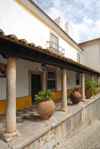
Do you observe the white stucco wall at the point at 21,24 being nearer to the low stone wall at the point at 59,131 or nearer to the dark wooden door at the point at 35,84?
the dark wooden door at the point at 35,84

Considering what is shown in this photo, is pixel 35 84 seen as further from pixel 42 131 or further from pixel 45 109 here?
pixel 42 131

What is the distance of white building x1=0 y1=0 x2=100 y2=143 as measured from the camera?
9.40 feet

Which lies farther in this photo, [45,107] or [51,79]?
[51,79]

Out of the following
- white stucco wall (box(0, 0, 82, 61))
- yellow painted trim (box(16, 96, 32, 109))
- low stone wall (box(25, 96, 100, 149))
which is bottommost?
low stone wall (box(25, 96, 100, 149))

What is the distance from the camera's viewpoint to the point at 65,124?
162 inches

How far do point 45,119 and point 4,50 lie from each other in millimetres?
2868

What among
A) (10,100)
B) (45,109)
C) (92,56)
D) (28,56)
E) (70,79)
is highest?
(92,56)

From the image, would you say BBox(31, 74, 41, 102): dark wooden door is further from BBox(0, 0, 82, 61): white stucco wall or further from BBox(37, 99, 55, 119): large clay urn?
BBox(37, 99, 55, 119): large clay urn

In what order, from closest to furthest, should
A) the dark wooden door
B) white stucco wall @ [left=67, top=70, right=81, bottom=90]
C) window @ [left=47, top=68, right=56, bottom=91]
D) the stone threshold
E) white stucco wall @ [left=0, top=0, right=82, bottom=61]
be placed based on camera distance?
1. the stone threshold
2. white stucco wall @ [left=0, top=0, right=82, bottom=61]
3. the dark wooden door
4. window @ [left=47, top=68, right=56, bottom=91]
5. white stucco wall @ [left=67, top=70, right=81, bottom=90]

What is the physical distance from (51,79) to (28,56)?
4859mm

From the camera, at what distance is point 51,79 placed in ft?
26.1

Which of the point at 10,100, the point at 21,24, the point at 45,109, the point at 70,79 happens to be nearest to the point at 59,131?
the point at 45,109

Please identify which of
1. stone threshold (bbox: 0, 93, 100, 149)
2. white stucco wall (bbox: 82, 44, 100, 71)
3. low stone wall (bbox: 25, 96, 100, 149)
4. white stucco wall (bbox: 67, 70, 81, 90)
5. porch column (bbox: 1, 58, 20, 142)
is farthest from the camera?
white stucco wall (bbox: 82, 44, 100, 71)

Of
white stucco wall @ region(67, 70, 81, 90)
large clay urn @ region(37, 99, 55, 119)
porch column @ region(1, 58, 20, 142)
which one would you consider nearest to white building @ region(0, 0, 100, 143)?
porch column @ region(1, 58, 20, 142)
